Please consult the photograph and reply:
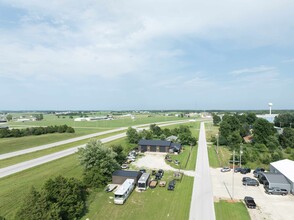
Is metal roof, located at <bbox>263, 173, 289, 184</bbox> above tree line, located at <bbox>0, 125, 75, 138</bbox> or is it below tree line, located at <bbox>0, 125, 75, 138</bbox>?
below

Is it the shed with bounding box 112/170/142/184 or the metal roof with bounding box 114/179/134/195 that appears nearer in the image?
the metal roof with bounding box 114/179/134/195

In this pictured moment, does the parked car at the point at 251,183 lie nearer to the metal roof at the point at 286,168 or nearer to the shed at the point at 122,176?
the metal roof at the point at 286,168

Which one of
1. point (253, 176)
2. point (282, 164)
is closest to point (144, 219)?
point (253, 176)

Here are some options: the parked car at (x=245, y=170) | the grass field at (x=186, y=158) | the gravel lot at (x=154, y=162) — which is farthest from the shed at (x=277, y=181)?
the grass field at (x=186, y=158)

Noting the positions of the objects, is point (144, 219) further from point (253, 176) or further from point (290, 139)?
point (290, 139)

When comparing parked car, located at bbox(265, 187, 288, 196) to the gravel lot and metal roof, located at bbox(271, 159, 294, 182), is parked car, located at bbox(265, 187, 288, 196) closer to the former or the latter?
metal roof, located at bbox(271, 159, 294, 182)

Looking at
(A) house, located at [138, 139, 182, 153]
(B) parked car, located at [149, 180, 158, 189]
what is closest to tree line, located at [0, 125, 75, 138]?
(A) house, located at [138, 139, 182, 153]
